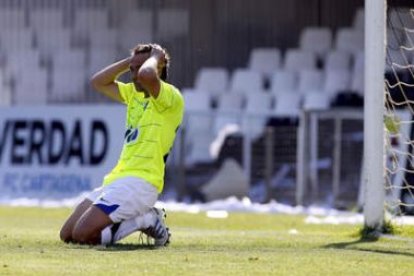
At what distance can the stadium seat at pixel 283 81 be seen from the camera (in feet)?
78.6

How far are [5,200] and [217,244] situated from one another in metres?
11.4

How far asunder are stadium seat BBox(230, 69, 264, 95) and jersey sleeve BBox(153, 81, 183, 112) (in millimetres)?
14469

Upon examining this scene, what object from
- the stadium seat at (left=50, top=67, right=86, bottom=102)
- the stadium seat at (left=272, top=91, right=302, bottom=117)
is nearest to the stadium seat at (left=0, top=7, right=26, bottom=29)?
the stadium seat at (left=50, top=67, right=86, bottom=102)

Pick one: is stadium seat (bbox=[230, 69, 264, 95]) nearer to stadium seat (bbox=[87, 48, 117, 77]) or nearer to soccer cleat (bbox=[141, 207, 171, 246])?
stadium seat (bbox=[87, 48, 117, 77])

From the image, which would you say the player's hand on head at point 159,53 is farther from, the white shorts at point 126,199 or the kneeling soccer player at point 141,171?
the white shorts at point 126,199

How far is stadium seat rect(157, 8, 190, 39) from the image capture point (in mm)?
25641

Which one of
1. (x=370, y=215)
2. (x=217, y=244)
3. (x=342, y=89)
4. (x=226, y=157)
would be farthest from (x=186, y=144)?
(x=217, y=244)

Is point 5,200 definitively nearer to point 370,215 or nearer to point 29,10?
point 29,10

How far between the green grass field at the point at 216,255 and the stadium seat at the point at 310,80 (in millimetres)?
11387

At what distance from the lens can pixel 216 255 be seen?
8.83 meters

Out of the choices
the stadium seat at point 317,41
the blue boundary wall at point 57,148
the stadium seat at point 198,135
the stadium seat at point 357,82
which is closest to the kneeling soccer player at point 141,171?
the blue boundary wall at point 57,148

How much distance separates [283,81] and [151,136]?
14.6 metres

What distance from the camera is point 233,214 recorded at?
1745 cm

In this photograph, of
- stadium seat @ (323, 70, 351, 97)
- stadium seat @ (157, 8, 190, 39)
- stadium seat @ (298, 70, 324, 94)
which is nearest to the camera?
stadium seat @ (323, 70, 351, 97)
